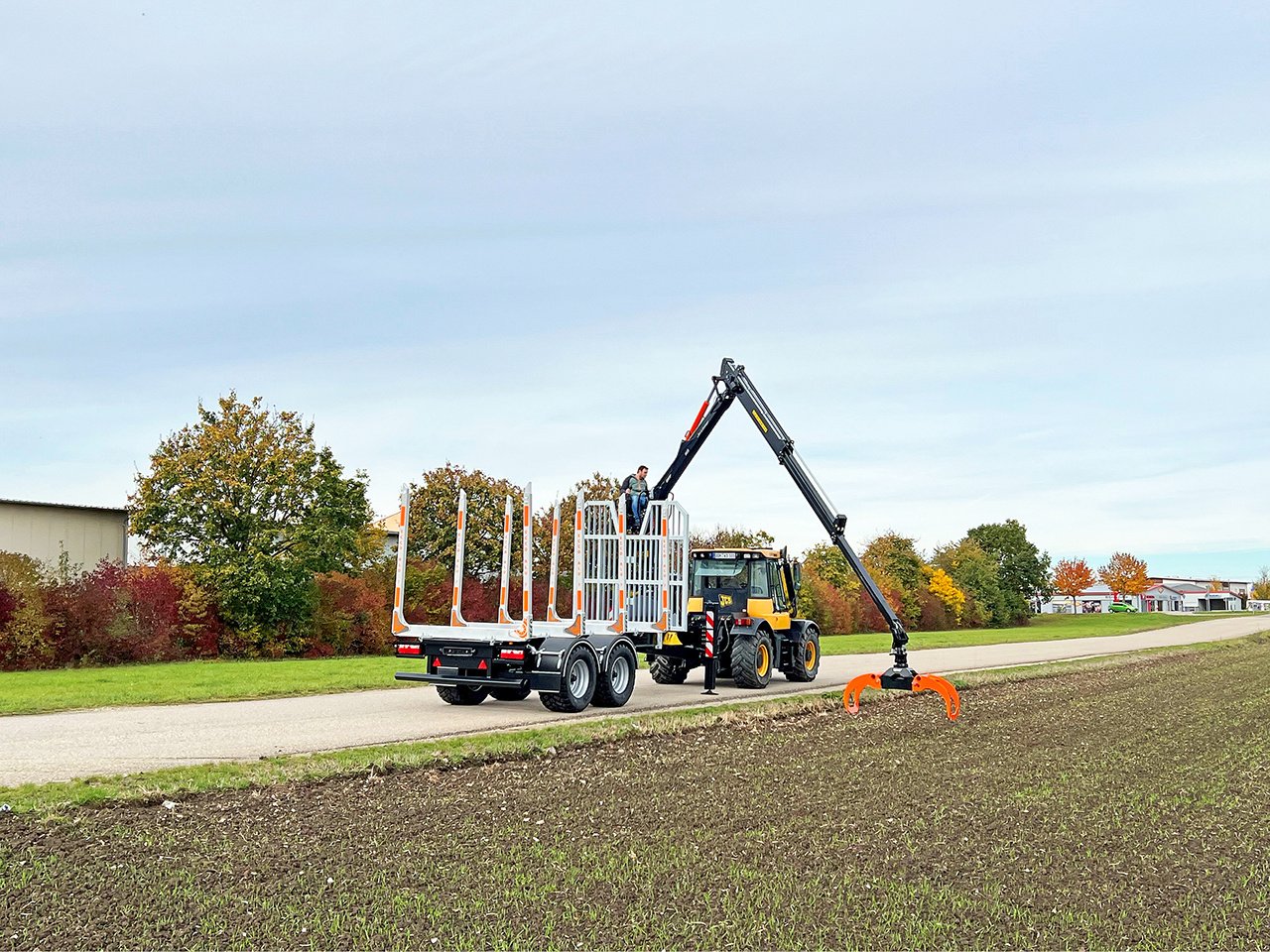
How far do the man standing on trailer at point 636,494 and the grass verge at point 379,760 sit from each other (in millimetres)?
3113

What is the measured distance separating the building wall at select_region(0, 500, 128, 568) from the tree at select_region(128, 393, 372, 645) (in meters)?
3.25

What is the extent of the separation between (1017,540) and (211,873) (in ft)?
Result: 372

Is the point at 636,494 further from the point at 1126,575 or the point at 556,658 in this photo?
the point at 1126,575

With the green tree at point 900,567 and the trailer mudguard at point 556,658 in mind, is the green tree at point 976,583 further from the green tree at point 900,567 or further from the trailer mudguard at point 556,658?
the trailer mudguard at point 556,658

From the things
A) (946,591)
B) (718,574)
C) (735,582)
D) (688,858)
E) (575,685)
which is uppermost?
(718,574)

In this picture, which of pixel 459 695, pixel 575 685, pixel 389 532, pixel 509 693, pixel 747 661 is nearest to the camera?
pixel 575 685

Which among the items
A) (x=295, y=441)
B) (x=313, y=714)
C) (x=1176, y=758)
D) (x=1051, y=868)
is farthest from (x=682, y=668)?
(x=295, y=441)

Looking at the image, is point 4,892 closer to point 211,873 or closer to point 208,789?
point 211,873

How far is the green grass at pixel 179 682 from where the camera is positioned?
666 inches

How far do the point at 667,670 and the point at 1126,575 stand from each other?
136516 mm

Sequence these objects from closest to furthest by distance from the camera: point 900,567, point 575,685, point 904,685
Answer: point 575,685 < point 904,685 < point 900,567

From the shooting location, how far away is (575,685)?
51.4ft

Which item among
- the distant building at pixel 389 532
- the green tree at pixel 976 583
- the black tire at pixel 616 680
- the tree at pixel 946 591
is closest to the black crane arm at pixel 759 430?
the black tire at pixel 616 680

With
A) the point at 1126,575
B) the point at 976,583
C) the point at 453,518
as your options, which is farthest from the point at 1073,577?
the point at 453,518
